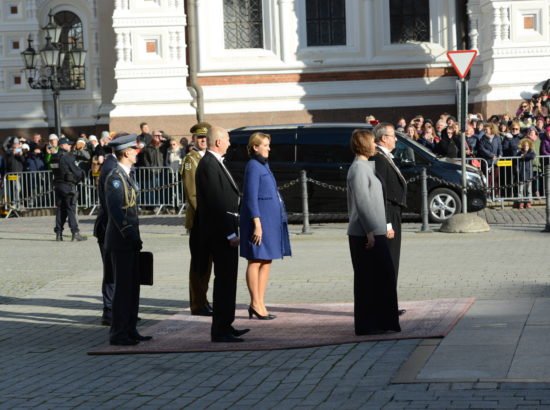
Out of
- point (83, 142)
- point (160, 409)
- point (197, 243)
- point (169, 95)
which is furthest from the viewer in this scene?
point (169, 95)

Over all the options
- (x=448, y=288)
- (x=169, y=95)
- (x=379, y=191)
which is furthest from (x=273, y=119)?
(x=379, y=191)

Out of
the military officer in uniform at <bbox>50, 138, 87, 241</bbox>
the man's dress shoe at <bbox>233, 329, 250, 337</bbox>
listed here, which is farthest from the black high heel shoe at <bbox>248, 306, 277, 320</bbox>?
the military officer in uniform at <bbox>50, 138, 87, 241</bbox>

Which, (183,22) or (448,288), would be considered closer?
(448,288)

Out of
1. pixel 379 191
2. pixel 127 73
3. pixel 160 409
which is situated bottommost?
pixel 160 409

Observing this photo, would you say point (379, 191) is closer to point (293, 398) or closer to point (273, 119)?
point (293, 398)

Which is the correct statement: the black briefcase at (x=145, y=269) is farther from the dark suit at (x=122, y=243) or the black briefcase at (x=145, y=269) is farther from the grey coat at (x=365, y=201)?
the grey coat at (x=365, y=201)

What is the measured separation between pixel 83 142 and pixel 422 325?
1804 centimetres

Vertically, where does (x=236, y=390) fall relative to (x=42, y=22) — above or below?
below

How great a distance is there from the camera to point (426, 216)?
2050 centimetres

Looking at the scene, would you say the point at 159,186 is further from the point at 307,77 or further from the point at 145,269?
the point at 145,269

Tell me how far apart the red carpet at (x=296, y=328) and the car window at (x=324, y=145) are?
32.8 ft

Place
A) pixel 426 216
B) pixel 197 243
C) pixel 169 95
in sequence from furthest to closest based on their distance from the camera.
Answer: pixel 169 95
pixel 426 216
pixel 197 243

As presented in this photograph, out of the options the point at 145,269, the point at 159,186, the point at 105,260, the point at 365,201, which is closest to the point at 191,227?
the point at 105,260

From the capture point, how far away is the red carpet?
10.4m
